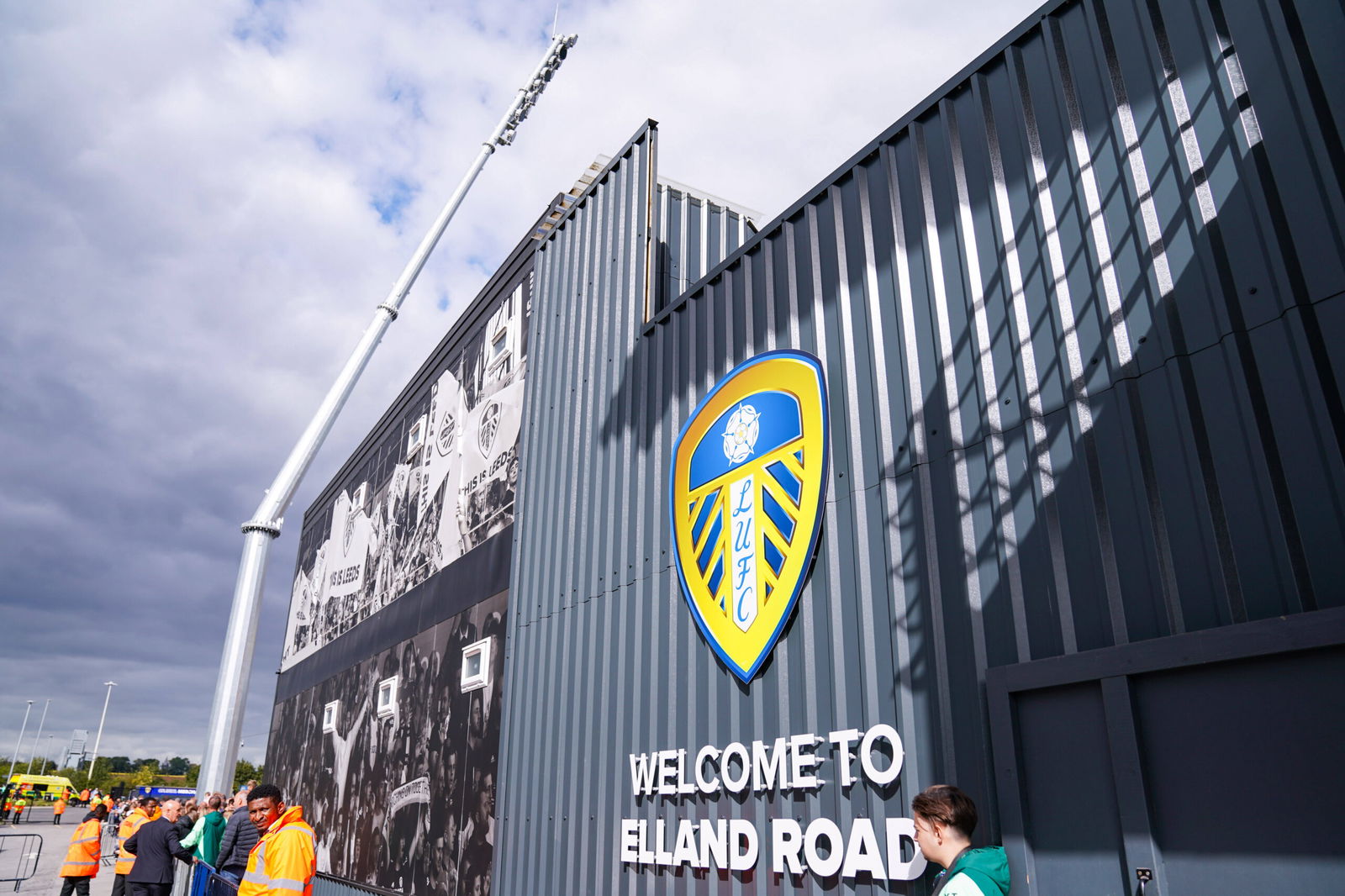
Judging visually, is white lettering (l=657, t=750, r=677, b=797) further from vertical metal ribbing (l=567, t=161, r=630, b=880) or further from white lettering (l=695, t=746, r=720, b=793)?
vertical metal ribbing (l=567, t=161, r=630, b=880)

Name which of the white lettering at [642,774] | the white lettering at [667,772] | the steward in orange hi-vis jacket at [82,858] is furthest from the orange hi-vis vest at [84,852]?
the white lettering at [667,772]

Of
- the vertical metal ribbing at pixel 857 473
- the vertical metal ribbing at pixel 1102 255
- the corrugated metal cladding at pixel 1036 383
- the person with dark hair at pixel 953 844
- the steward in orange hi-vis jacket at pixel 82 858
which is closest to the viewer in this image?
the person with dark hair at pixel 953 844

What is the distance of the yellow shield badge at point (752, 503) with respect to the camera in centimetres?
576

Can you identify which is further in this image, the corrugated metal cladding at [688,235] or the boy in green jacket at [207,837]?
the boy in green jacket at [207,837]

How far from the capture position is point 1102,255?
14.3ft

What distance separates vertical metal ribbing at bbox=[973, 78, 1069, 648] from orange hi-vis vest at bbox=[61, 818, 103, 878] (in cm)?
1306

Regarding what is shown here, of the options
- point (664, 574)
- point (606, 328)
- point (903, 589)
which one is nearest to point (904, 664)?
point (903, 589)

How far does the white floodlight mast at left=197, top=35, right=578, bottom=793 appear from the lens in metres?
11.8

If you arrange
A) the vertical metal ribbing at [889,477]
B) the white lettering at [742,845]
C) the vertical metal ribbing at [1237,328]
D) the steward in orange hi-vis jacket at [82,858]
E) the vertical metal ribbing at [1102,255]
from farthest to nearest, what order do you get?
1. the steward in orange hi-vis jacket at [82,858]
2. the white lettering at [742,845]
3. the vertical metal ribbing at [889,477]
4. the vertical metal ribbing at [1102,255]
5. the vertical metal ribbing at [1237,328]

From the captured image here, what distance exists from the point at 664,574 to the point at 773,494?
1441mm

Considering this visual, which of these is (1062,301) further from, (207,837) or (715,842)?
(207,837)

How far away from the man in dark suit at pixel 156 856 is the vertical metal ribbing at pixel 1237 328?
1083 centimetres

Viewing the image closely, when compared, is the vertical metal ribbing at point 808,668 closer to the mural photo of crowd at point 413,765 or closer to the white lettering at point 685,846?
the white lettering at point 685,846

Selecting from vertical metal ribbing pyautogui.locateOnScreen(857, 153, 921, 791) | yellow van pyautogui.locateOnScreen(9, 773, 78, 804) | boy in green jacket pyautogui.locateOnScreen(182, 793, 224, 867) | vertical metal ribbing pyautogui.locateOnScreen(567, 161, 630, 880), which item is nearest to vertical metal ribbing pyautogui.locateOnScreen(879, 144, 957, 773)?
vertical metal ribbing pyautogui.locateOnScreen(857, 153, 921, 791)
